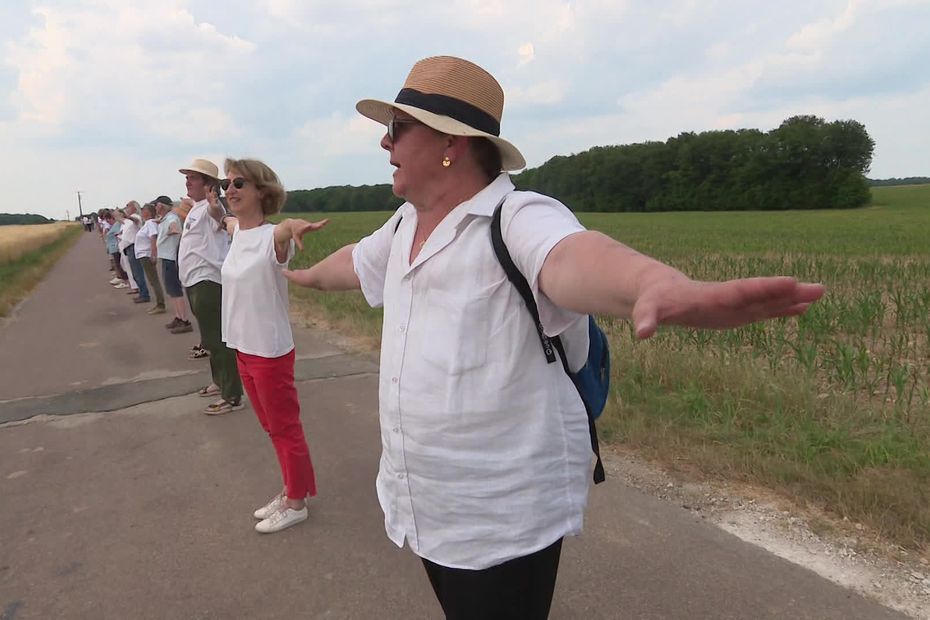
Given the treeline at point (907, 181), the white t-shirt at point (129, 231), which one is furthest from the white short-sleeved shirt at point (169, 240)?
the treeline at point (907, 181)

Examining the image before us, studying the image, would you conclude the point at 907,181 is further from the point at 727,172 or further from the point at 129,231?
the point at 129,231

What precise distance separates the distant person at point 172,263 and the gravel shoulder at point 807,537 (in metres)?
6.43

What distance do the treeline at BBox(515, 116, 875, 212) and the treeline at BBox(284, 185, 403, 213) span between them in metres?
28.9

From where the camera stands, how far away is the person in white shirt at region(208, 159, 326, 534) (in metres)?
3.10

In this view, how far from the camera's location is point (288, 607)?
2.58 meters

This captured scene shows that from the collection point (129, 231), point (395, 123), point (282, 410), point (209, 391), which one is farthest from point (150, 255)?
point (395, 123)

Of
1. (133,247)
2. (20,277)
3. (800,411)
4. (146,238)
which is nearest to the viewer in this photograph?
(800,411)

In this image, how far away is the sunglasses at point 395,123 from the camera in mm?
1534

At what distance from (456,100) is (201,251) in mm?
4173

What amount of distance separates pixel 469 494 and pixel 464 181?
763 mm

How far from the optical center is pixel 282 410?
3156mm

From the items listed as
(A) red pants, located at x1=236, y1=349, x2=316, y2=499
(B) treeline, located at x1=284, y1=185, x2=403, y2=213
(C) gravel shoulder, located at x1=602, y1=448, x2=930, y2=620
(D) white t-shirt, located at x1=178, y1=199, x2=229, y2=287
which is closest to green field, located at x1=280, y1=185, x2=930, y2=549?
(C) gravel shoulder, located at x1=602, y1=448, x2=930, y2=620

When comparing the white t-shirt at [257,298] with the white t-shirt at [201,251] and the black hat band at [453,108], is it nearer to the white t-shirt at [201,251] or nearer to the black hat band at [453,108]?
the black hat band at [453,108]

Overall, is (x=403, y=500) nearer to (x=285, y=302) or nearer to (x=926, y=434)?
(x=285, y=302)
